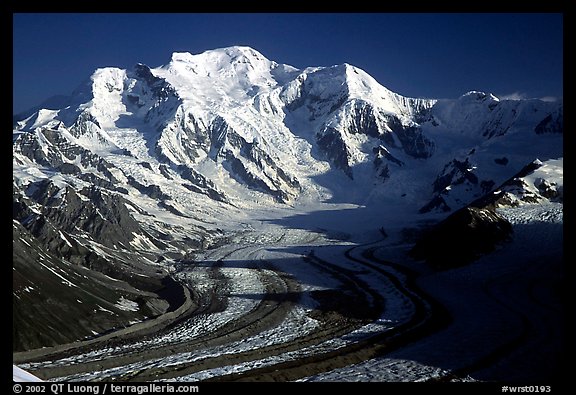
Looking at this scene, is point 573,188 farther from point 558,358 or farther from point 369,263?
point 369,263

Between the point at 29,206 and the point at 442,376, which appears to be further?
the point at 29,206

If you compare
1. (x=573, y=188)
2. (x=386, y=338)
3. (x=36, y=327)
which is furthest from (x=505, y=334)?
(x=36, y=327)

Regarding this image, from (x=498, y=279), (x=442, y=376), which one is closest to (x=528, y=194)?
(x=498, y=279)

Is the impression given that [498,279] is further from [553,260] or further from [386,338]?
[386,338]

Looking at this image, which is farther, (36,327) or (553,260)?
(553,260)
